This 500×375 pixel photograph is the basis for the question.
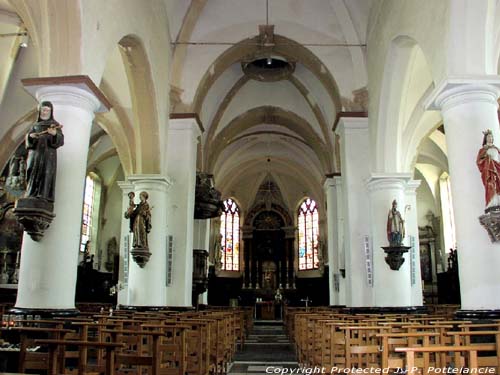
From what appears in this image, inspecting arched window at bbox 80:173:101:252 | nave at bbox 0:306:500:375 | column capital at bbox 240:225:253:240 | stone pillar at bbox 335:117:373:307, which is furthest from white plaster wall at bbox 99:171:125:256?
nave at bbox 0:306:500:375

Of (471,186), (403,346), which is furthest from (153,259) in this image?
(403,346)

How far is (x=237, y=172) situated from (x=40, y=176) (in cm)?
2138

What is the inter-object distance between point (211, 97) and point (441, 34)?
10.5m

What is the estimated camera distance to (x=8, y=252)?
1650cm

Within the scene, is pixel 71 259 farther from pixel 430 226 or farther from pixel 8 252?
pixel 430 226

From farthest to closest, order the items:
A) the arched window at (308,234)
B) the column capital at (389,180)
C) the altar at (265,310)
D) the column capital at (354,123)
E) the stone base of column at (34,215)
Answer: the arched window at (308,234) → the altar at (265,310) → the column capital at (354,123) → the column capital at (389,180) → the stone base of column at (34,215)

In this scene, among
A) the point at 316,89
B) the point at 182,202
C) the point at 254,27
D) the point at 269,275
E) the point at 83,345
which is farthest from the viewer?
the point at 269,275

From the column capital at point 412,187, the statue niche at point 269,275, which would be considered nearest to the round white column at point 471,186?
the column capital at point 412,187

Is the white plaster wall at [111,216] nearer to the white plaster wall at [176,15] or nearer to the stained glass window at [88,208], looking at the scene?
the stained glass window at [88,208]

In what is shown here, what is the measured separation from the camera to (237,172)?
27.6 m

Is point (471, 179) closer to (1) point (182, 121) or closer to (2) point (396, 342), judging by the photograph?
(2) point (396, 342)

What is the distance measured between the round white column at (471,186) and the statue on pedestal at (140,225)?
265 inches

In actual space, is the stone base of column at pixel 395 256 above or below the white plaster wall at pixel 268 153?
below

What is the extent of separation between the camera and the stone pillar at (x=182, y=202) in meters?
12.7
